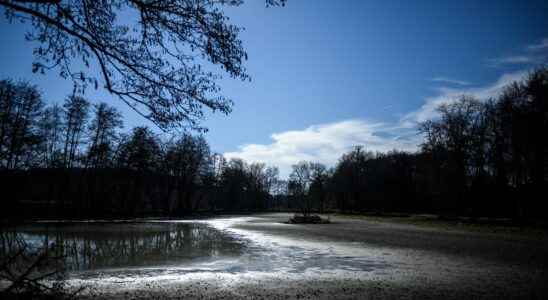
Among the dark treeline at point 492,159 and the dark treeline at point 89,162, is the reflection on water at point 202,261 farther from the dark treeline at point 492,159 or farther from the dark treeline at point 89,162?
the dark treeline at point 492,159

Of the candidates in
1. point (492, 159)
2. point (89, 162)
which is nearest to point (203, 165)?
point (89, 162)

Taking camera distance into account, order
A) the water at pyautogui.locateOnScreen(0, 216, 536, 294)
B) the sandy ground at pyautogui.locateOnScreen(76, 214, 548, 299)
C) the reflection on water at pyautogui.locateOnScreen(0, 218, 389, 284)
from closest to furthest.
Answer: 1. the sandy ground at pyautogui.locateOnScreen(76, 214, 548, 299)
2. the water at pyautogui.locateOnScreen(0, 216, 536, 294)
3. the reflection on water at pyautogui.locateOnScreen(0, 218, 389, 284)

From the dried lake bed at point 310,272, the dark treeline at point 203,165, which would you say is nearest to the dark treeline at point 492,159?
the dark treeline at point 203,165

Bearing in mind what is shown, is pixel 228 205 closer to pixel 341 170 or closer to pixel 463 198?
pixel 341 170

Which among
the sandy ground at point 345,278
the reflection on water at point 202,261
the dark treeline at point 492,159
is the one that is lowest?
the reflection on water at point 202,261

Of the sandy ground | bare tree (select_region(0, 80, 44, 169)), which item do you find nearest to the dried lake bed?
the sandy ground

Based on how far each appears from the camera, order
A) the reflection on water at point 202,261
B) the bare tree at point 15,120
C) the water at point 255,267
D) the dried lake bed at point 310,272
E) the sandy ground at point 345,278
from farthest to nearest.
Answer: the bare tree at point 15,120 → the reflection on water at point 202,261 → the water at point 255,267 → the dried lake bed at point 310,272 → the sandy ground at point 345,278

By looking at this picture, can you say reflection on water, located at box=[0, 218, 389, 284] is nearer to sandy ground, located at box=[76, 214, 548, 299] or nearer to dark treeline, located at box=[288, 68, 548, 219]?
sandy ground, located at box=[76, 214, 548, 299]

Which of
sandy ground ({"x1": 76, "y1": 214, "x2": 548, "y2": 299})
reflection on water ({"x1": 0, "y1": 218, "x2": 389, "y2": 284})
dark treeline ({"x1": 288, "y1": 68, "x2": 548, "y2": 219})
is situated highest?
dark treeline ({"x1": 288, "y1": 68, "x2": 548, "y2": 219})

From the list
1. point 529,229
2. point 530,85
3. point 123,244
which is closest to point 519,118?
point 530,85

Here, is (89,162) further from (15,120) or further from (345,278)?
(345,278)

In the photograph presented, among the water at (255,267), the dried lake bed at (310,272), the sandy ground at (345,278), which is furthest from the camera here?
the water at (255,267)

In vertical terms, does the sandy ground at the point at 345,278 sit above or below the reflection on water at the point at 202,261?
above

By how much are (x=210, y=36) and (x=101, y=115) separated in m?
40.3
